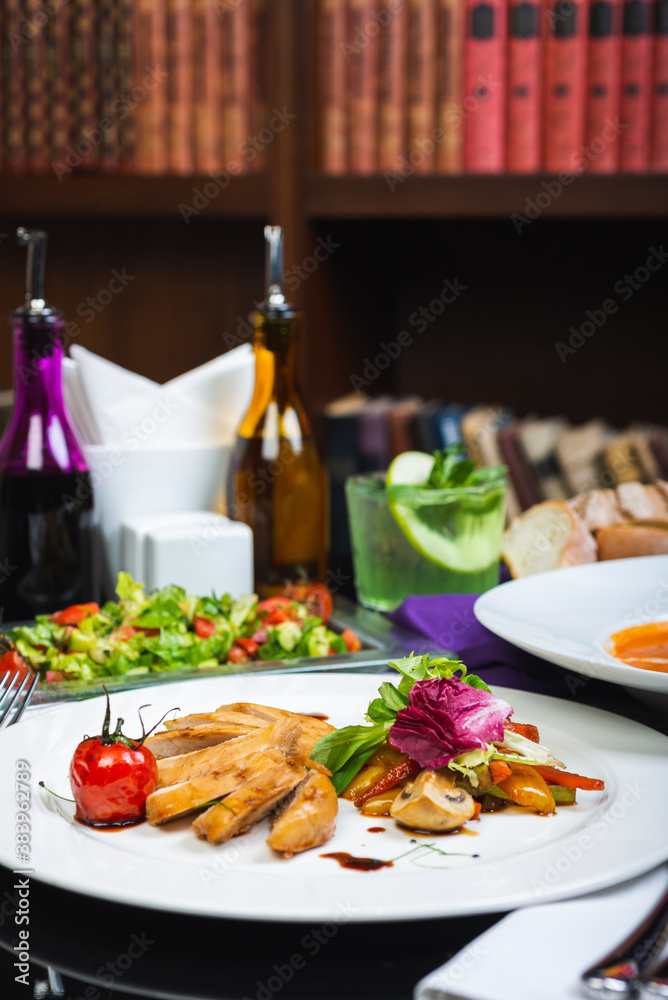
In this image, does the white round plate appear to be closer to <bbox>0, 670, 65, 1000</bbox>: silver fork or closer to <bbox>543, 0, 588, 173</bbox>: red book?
<bbox>0, 670, 65, 1000</bbox>: silver fork

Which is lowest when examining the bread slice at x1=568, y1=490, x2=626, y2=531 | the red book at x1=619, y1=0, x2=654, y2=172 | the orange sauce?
the orange sauce

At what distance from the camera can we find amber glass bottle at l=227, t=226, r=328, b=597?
4.04 feet

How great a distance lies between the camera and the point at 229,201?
7.71ft

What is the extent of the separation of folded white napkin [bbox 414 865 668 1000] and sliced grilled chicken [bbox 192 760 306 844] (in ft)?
0.48

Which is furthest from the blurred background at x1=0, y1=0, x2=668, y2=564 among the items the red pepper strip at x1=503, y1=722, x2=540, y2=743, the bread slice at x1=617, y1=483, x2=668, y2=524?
the red pepper strip at x1=503, y1=722, x2=540, y2=743

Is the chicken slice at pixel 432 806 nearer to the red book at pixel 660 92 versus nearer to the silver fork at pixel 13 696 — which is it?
the silver fork at pixel 13 696

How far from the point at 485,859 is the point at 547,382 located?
7.25ft

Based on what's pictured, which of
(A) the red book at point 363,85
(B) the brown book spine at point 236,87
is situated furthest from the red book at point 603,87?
(B) the brown book spine at point 236,87

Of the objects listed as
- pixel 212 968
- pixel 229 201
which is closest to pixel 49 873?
pixel 212 968

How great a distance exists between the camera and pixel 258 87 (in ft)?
7.66

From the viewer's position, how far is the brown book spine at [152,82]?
2.37 m

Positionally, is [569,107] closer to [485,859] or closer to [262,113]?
[262,113]

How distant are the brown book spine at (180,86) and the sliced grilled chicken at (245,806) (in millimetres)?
2008

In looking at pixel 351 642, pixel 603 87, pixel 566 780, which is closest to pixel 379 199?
pixel 603 87
